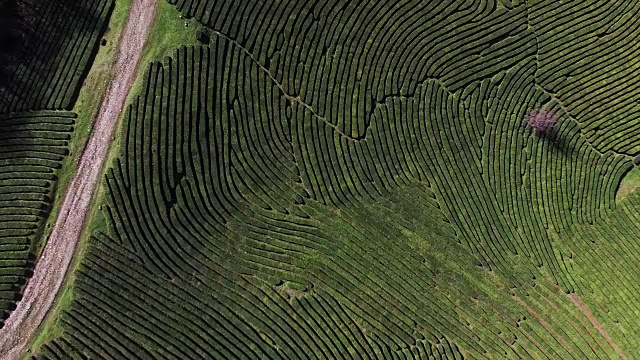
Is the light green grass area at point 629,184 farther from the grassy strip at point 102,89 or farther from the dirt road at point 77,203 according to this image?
the dirt road at point 77,203

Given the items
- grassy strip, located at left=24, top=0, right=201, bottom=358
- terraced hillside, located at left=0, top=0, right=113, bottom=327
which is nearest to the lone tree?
grassy strip, located at left=24, top=0, right=201, bottom=358

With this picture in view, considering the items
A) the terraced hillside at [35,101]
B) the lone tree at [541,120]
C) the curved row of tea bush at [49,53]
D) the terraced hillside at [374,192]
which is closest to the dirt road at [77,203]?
the terraced hillside at [35,101]

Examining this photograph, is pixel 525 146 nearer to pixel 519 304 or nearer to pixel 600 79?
pixel 600 79

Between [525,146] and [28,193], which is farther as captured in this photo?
[525,146]

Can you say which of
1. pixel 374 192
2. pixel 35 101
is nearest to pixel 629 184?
pixel 374 192

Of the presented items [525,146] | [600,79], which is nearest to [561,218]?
[525,146]

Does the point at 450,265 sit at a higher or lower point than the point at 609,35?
lower
